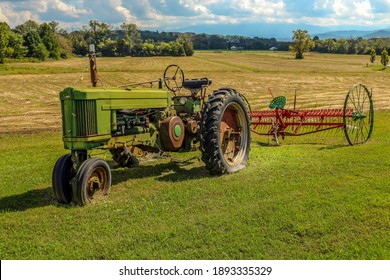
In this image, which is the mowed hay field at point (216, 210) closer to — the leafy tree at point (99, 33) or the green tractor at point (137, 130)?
the green tractor at point (137, 130)

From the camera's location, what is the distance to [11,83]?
3400 centimetres

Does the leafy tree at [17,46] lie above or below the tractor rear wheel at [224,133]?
above

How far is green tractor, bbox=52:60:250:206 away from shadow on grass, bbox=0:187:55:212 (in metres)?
0.43

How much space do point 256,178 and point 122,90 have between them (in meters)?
3.08

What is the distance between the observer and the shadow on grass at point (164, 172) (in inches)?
329

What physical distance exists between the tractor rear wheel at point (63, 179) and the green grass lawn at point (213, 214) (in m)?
0.24

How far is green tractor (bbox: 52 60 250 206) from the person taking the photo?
22.2 feet

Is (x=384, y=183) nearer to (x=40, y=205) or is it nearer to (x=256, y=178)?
(x=256, y=178)

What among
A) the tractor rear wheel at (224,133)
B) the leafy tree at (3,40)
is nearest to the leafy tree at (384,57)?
the leafy tree at (3,40)

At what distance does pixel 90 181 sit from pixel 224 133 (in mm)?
3344

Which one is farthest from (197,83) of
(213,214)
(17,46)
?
(17,46)

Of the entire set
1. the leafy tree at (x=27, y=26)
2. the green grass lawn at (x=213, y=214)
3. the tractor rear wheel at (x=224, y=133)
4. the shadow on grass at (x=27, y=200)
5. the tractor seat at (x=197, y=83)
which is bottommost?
the shadow on grass at (x=27, y=200)

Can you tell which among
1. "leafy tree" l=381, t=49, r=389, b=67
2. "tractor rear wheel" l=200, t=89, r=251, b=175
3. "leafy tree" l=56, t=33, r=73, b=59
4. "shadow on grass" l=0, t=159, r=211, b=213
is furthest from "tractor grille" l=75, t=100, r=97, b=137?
"leafy tree" l=56, t=33, r=73, b=59

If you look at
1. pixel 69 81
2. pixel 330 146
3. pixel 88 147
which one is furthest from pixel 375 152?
pixel 69 81
